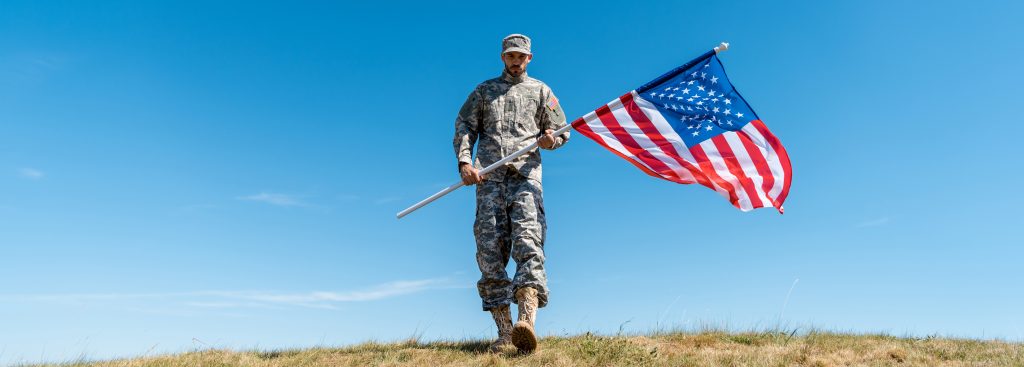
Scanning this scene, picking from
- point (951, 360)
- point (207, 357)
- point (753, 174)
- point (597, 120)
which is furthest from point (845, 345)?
point (207, 357)

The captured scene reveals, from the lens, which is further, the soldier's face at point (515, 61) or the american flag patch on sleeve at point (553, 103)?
the american flag patch on sleeve at point (553, 103)

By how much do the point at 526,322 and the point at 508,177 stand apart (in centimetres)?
139

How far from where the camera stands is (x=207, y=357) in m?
7.50

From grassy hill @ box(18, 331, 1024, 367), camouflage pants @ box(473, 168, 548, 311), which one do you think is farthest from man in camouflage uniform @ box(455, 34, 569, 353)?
grassy hill @ box(18, 331, 1024, 367)

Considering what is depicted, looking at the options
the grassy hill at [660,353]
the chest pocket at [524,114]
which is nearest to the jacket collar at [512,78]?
the chest pocket at [524,114]

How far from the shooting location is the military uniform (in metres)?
7.03

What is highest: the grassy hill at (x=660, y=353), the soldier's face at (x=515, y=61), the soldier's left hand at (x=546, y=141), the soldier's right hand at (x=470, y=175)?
the soldier's face at (x=515, y=61)

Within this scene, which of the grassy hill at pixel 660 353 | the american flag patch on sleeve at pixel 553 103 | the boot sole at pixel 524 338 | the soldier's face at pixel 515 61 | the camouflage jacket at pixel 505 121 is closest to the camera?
the boot sole at pixel 524 338

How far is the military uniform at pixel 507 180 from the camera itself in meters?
7.03

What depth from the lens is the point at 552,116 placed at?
7609 millimetres

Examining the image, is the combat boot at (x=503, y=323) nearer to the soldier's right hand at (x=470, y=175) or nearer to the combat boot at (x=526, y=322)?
the combat boot at (x=526, y=322)

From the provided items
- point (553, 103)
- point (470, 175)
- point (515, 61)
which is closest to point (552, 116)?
point (553, 103)

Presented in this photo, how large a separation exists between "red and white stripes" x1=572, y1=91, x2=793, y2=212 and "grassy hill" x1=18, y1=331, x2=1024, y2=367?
4.48 ft

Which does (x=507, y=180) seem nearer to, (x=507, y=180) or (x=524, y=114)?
(x=507, y=180)
